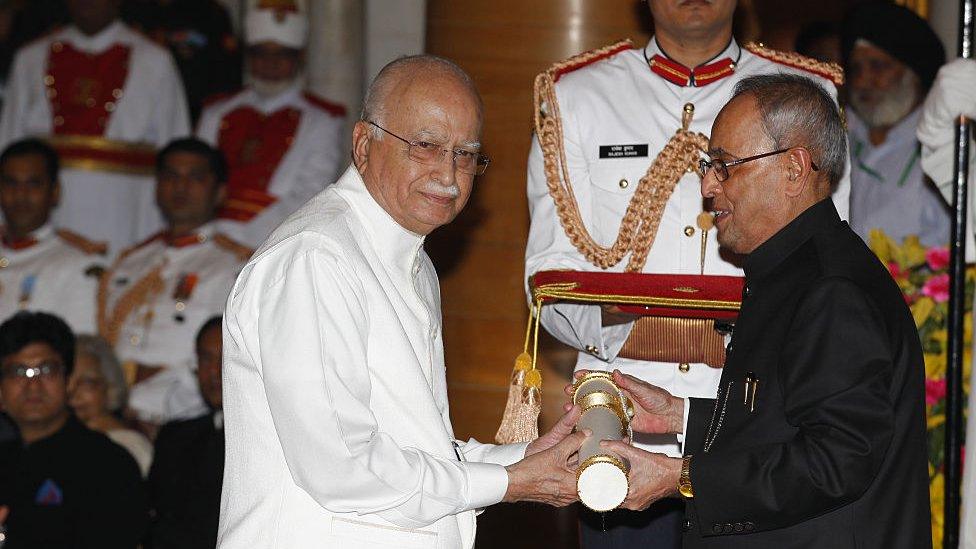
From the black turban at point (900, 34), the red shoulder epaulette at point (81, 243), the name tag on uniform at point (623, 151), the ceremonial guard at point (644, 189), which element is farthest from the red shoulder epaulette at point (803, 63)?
the red shoulder epaulette at point (81, 243)

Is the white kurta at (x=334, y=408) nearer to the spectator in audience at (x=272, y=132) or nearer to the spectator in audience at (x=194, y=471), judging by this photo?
the spectator in audience at (x=194, y=471)

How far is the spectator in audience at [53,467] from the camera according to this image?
5.66 metres

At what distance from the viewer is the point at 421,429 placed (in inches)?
127

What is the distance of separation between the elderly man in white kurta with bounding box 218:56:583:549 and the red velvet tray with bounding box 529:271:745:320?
45 centimetres

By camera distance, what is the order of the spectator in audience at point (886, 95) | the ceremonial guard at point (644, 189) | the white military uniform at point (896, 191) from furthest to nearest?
the spectator in audience at point (886, 95), the white military uniform at point (896, 191), the ceremonial guard at point (644, 189)

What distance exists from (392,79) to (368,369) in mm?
693

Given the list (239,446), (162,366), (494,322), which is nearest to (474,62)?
(494,322)

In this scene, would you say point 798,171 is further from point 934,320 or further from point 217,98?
point 217,98

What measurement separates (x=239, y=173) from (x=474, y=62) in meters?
2.64

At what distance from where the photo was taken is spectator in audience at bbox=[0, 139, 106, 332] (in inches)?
312

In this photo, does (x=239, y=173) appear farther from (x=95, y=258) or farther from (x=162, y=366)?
(x=162, y=366)

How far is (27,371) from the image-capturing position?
6.07 m

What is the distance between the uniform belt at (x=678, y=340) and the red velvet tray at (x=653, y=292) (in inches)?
1.7

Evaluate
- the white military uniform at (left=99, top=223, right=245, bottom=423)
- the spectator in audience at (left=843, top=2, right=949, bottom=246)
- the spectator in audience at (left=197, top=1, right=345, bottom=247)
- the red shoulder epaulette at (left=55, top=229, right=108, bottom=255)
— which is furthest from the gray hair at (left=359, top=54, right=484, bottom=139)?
the red shoulder epaulette at (left=55, top=229, right=108, bottom=255)
